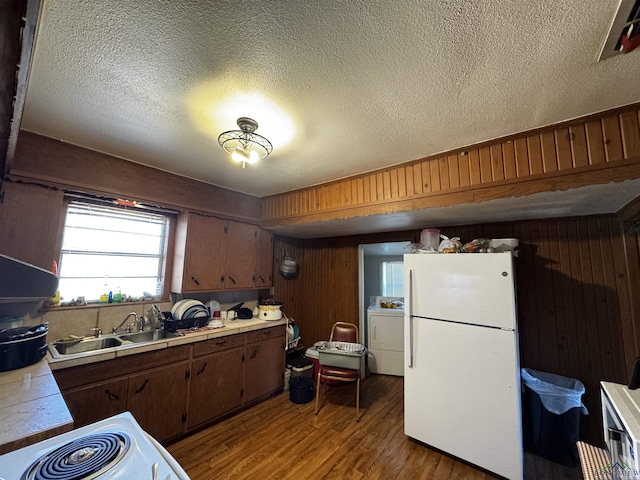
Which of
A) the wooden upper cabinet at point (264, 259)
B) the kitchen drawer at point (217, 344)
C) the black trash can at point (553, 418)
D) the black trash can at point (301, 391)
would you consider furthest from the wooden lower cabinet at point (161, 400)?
the black trash can at point (553, 418)

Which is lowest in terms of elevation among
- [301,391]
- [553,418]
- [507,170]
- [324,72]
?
[301,391]

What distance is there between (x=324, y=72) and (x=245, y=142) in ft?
2.25

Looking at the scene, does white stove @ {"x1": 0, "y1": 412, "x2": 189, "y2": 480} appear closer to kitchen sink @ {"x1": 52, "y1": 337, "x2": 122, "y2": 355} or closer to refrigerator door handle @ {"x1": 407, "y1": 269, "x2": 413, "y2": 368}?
kitchen sink @ {"x1": 52, "y1": 337, "x2": 122, "y2": 355}

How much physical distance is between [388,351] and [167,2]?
4066 millimetres

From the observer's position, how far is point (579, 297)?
2342 millimetres

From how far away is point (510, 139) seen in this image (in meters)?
1.80

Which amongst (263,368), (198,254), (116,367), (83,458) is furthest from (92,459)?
(263,368)

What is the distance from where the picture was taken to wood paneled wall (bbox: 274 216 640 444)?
2178 millimetres

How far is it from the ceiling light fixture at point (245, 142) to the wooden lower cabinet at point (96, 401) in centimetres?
185

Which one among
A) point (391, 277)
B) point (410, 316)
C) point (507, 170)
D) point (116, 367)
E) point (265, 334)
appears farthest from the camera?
point (391, 277)

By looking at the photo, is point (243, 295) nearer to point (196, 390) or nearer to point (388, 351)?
point (196, 390)

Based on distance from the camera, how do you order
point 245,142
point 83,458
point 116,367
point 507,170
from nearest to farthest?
point 83,458 < point 245,142 < point 507,170 < point 116,367

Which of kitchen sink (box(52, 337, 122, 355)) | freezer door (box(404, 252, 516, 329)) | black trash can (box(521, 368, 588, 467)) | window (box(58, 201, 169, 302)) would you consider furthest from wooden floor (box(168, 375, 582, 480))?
window (box(58, 201, 169, 302))

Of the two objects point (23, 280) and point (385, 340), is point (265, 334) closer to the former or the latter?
point (385, 340)
